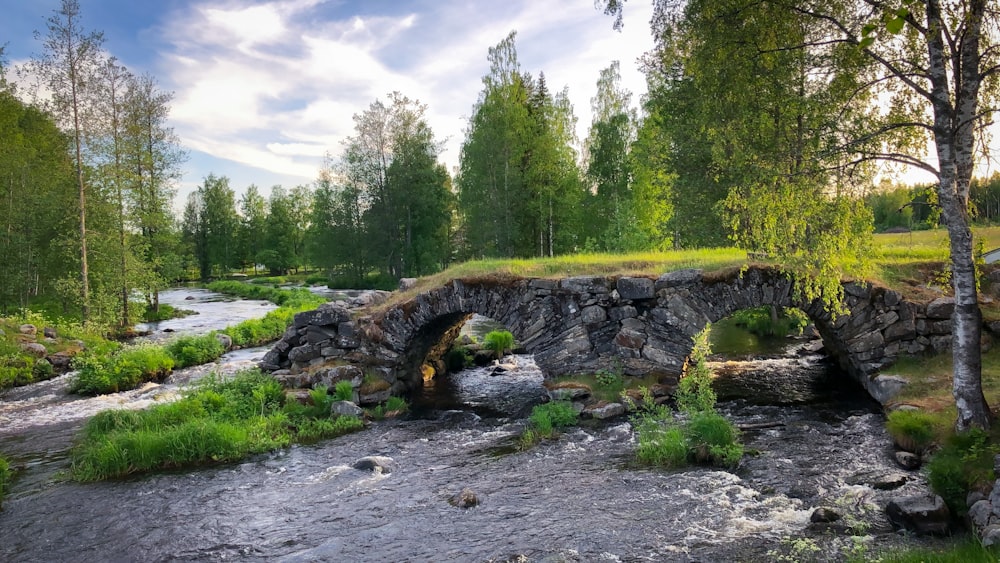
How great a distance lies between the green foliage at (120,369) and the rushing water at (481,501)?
12.7ft

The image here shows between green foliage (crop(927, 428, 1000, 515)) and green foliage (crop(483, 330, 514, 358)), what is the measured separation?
14.2m

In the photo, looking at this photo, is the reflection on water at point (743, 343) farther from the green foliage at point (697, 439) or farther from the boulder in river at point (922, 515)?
the boulder in river at point (922, 515)

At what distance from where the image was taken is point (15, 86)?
29.1 metres

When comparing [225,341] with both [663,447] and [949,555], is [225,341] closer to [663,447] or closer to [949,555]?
[663,447]

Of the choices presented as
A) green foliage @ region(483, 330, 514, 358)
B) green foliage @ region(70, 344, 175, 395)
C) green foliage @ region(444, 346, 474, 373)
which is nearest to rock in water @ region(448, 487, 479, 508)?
green foliage @ region(444, 346, 474, 373)

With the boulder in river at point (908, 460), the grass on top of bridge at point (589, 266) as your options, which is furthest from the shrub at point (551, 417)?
the boulder in river at point (908, 460)

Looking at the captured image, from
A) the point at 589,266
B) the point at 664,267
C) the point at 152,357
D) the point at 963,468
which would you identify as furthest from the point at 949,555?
the point at 152,357

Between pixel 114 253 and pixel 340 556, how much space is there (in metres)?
26.7

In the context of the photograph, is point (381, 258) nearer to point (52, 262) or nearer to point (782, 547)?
point (52, 262)

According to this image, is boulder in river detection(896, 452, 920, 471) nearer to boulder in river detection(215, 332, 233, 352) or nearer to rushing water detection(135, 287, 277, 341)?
boulder in river detection(215, 332, 233, 352)

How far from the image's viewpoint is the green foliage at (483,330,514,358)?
20.8 m

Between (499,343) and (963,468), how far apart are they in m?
14.9

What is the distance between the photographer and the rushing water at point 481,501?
7246 millimetres

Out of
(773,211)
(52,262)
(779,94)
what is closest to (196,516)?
(773,211)
